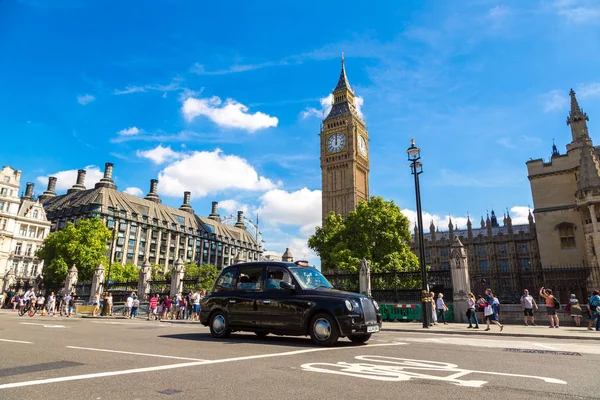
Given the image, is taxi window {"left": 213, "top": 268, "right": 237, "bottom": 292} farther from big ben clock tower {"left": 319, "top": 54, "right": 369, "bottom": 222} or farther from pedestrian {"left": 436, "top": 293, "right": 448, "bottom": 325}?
big ben clock tower {"left": 319, "top": 54, "right": 369, "bottom": 222}

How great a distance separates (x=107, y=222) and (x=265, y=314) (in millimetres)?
77733

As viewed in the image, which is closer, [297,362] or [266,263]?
[297,362]

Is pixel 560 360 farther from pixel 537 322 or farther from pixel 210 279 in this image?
pixel 210 279

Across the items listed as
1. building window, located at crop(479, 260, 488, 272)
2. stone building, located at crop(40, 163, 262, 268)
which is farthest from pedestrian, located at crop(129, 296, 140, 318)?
building window, located at crop(479, 260, 488, 272)

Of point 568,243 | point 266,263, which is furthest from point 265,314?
point 568,243

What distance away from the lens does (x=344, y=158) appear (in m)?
84.8

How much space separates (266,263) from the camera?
9.27 m

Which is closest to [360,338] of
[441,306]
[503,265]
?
[441,306]

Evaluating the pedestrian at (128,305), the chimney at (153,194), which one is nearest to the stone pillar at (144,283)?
the pedestrian at (128,305)

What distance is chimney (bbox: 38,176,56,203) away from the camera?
89100 millimetres

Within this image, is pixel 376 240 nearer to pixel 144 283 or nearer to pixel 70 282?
pixel 144 283

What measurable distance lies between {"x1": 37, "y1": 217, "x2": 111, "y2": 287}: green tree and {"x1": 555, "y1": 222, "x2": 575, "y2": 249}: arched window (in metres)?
52.8

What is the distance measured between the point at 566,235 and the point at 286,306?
133 feet

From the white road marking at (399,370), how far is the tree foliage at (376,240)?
28.6 meters
